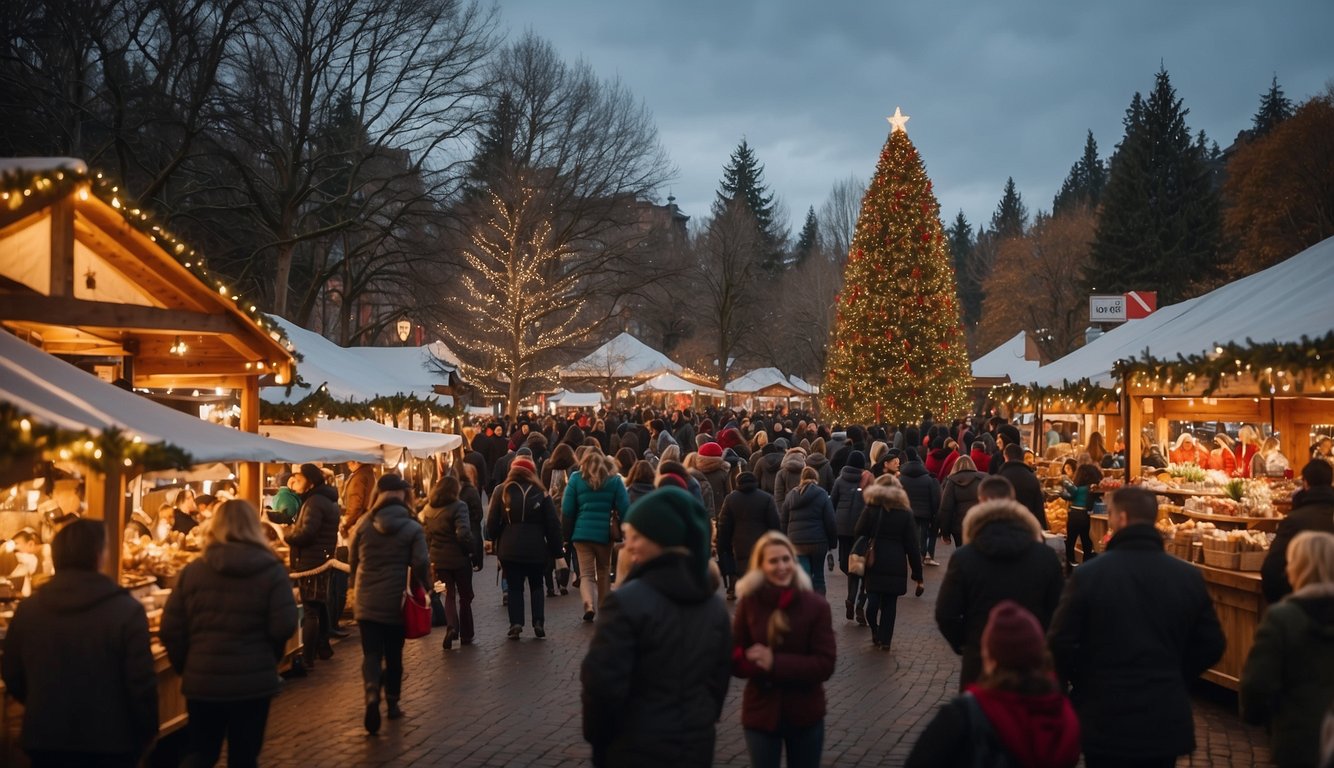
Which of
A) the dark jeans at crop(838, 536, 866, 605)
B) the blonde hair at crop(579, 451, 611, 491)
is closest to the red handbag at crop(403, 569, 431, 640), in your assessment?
the blonde hair at crop(579, 451, 611, 491)

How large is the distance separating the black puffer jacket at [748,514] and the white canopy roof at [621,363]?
3232 centimetres

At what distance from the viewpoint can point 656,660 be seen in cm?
416

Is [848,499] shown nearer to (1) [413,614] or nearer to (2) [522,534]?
(2) [522,534]

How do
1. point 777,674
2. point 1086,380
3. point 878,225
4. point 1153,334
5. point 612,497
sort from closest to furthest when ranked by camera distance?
1. point 777,674
2. point 612,497
3. point 1153,334
4. point 1086,380
5. point 878,225

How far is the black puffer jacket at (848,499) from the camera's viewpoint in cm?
1280

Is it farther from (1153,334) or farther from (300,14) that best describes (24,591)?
(300,14)

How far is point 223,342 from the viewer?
1054 centimetres

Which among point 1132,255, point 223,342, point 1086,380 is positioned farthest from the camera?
point 1132,255

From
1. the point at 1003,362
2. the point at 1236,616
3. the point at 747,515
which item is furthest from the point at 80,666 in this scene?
the point at 1003,362

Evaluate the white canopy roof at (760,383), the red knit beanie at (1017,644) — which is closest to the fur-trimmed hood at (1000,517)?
the red knit beanie at (1017,644)

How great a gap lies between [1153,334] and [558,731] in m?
9.50

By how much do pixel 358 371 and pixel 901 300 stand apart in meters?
16.2

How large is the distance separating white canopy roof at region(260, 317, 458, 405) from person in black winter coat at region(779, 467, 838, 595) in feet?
18.6

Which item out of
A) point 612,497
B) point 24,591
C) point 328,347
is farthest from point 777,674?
point 328,347
